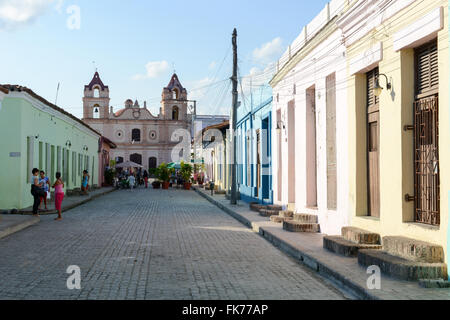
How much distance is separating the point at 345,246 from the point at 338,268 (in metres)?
1.13

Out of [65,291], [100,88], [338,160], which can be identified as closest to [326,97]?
[338,160]

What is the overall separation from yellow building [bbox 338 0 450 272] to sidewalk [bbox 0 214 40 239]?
24.5ft

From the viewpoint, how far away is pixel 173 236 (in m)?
12.0

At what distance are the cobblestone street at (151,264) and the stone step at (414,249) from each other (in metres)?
1.04

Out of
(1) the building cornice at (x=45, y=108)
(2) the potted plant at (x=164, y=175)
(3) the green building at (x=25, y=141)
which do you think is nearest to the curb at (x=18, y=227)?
(3) the green building at (x=25, y=141)

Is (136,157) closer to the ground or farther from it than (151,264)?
farther from it

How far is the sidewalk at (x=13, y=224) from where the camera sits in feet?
40.3

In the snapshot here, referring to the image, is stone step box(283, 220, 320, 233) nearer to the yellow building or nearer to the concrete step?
the yellow building

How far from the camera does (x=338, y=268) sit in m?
7.58

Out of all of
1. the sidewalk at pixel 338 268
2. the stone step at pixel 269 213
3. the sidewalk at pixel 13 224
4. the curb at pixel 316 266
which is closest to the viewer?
the sidewalk at pixel 338 268

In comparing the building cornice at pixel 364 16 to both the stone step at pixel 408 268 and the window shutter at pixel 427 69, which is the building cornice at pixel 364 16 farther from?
the stone step at pixel 408 268

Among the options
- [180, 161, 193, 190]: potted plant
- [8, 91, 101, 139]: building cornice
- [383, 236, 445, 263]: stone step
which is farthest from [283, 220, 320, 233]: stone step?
[180, 161, 193, 190]: potted plant

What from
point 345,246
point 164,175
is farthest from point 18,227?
point 164,175

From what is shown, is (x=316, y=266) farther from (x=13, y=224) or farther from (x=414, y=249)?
(x=13, y=224)
